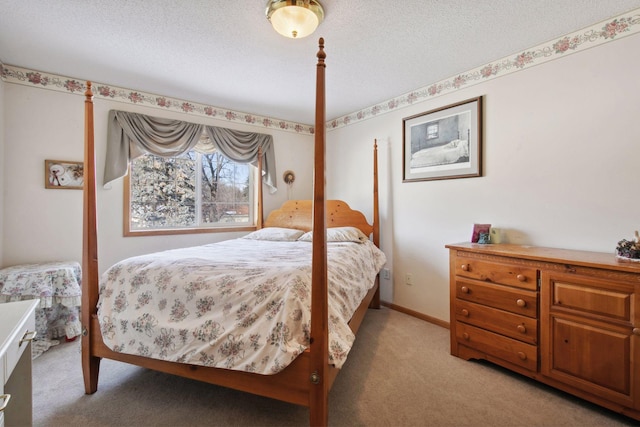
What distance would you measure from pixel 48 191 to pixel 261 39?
7.67 feet

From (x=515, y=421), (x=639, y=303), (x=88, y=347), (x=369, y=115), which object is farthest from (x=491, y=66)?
(x=88, y=347)

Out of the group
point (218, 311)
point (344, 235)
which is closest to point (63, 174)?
point (218, 311)

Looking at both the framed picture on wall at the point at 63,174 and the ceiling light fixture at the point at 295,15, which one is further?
the framed picture on wall at the point at 63,174

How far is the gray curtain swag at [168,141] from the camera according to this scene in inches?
108

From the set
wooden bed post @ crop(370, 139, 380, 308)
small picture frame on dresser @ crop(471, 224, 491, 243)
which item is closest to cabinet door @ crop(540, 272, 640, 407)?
small picture frame on dresser @ crop(471, 224, 491, 243)

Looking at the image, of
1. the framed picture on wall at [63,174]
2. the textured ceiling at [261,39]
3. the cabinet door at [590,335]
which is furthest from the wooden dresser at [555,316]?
the framed picture on wall at [63,174]

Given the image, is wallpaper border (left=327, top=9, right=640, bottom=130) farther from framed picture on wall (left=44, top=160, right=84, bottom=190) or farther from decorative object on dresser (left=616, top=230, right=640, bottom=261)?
framed picture on wall (left=44, top=160, right=84, bottom=190)

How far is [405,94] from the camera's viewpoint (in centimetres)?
305

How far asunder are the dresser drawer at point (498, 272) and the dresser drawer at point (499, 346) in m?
0.38

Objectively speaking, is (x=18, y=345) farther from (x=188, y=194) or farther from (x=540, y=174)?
(x=540, y=174)

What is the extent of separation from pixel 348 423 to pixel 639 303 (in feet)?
5.24

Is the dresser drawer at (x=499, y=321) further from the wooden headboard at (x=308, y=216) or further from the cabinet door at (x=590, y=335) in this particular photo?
the wooden headboard at (x=308, y=216)

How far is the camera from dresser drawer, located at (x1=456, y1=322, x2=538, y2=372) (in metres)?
1.79

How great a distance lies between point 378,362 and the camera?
2.10 meters
